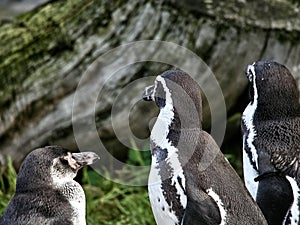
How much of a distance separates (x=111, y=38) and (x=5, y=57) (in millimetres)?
747

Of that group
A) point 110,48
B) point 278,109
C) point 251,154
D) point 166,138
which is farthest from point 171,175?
point 110,48

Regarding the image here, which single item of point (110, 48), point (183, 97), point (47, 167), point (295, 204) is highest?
point (183, 97)

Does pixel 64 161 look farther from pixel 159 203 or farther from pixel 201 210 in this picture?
pixel 201 210

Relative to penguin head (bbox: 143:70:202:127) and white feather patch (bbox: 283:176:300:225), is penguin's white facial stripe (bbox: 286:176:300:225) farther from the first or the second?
penguin head (bbox: 143:70:202:127)

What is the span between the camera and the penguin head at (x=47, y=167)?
4.59 metres

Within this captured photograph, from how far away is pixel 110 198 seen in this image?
21.3 ft

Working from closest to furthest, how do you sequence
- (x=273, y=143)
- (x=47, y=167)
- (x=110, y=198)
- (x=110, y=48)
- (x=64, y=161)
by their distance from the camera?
(x=47, y=167)
(x=64, y=161)
(x=273, y=143)
(x=110, y=198)
(x=110, y=48)

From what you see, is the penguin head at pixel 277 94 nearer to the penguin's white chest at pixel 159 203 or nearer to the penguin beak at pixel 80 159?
the penguin's white chest at pixel 159 203

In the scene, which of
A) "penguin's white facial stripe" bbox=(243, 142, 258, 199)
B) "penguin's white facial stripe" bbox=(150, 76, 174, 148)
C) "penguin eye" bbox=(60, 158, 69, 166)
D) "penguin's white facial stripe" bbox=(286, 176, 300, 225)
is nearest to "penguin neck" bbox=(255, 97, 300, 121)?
"penguin's white facial stripe" bbox=(243, 142, 258, 199)

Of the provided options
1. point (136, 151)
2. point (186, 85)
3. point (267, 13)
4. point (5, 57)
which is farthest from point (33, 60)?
point (186, 85)

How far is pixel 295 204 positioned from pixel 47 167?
1.20m

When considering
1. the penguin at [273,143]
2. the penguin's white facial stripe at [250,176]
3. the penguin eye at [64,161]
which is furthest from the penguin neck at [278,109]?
the penguin eye at [64,161]

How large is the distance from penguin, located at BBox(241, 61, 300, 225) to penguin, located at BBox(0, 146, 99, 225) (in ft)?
2.91

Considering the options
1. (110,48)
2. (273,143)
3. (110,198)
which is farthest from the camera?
(110,48)
